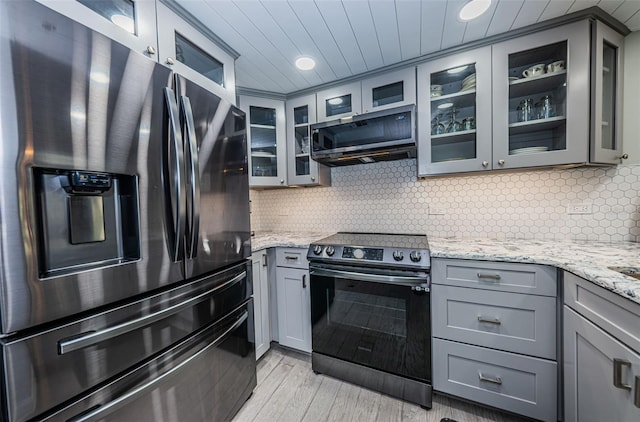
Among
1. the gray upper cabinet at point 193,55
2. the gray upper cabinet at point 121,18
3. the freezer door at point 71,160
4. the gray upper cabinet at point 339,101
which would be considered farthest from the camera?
the gray upper cabinet at point 339,101

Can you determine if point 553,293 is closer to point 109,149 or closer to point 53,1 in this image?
point 109,149

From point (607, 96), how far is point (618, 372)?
1623 millimetres

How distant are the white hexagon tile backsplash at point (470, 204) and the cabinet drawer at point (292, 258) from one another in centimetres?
68

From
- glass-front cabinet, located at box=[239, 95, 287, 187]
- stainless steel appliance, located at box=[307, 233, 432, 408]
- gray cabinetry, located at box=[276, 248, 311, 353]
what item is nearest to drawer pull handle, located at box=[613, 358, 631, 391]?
stainless steel appliance, located at box=[307, 233, 432, 408]

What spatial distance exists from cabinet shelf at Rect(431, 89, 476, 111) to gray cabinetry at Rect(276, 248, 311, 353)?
1525mm

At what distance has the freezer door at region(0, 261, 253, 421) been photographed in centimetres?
69

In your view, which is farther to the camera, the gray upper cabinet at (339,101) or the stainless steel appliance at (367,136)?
the gray upper cabinet at (339,101)

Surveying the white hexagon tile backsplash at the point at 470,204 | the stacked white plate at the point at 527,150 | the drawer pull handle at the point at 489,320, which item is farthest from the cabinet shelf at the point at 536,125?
the drawer pull handle at the point at 489,320

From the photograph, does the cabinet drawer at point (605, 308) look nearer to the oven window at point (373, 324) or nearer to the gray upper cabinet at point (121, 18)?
the oven window at point (373, 324)

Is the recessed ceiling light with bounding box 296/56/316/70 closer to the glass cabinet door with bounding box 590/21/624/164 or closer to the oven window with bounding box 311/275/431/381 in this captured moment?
the oven window with bounding box 311/275/431/381

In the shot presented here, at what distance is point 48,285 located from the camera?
2.37ft

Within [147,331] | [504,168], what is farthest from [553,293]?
[147,331]

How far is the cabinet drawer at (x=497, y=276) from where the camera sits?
129 cm

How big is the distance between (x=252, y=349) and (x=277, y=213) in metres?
1.48
